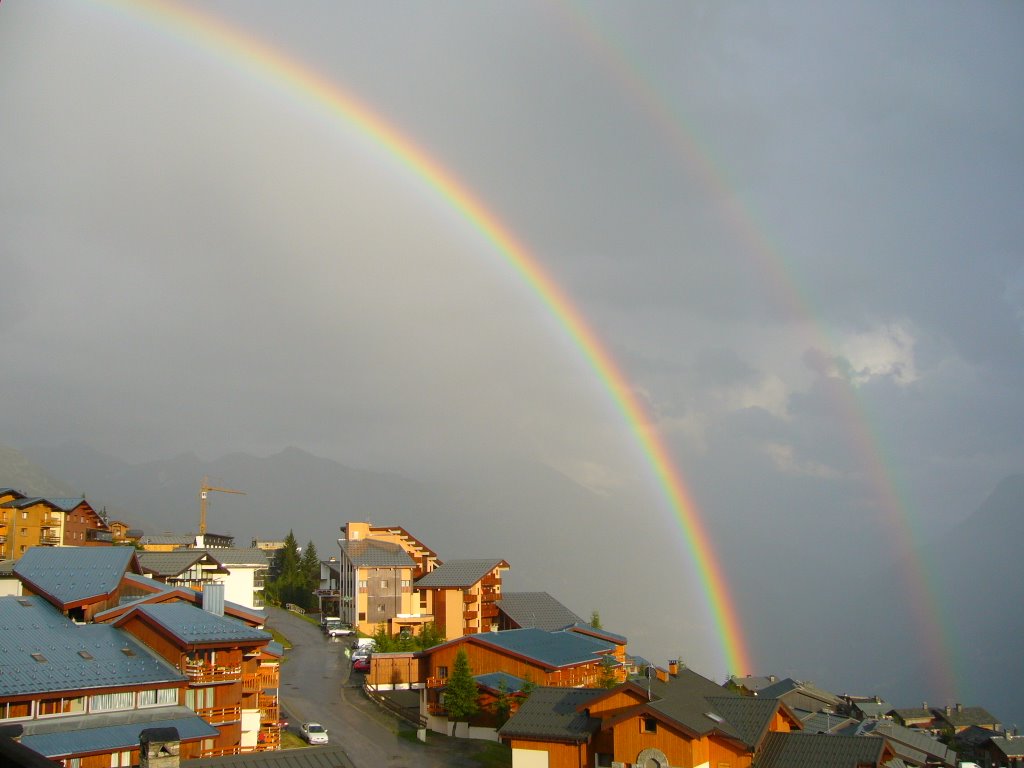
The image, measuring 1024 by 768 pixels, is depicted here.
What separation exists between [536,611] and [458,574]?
8290 millimetres

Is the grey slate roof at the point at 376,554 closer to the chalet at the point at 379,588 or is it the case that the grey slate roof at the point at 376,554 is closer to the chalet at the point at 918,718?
the chalet at the point at 379,588

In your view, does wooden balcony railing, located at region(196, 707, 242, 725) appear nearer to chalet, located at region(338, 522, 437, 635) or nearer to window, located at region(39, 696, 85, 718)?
window, located at region(39, 696, 85, 718)

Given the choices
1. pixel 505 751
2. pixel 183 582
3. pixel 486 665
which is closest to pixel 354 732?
pixel 505 751

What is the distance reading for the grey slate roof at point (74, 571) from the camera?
132 ft

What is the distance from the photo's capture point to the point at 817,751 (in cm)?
3553

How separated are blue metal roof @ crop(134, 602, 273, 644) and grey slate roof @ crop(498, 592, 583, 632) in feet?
134

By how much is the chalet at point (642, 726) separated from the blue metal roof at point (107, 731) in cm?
1404

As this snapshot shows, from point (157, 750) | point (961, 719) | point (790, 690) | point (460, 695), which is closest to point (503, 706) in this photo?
point (460, 695)

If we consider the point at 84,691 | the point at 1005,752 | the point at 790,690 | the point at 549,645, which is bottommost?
the point at 1005,752

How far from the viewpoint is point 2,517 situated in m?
86.2

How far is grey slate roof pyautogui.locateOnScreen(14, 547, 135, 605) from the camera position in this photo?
4028 cm

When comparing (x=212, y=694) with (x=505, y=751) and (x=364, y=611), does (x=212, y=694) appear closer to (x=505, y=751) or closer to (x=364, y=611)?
(x=505, y=751)

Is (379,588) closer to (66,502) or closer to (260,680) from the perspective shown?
(66,502)

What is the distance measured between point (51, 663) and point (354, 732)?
16295mm
